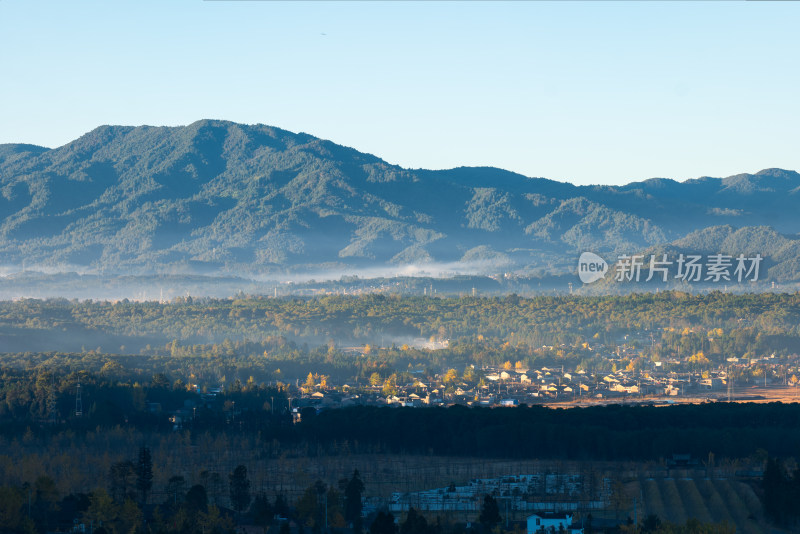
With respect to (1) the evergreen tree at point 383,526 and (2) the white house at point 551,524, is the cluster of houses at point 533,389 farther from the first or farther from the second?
(1) the evergreen tree at point 383,526

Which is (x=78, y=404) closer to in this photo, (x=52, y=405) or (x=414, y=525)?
(x=52, y=405)

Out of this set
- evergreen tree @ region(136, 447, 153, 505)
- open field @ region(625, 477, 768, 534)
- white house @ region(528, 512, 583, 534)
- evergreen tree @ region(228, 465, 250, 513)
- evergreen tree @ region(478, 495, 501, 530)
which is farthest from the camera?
evergreen tree @ region(136, 447, 153, 505)

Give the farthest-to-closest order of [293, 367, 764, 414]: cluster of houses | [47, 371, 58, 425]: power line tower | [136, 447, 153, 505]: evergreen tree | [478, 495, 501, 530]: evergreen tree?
1. [293, 367, 764, 414]: cluster of houses
2. [47, 371, 58, 425]: power line tower
3. [136, 447, 153, 505]: evergreen tree
4. [478, 495, 501, 530]: evergreen tree

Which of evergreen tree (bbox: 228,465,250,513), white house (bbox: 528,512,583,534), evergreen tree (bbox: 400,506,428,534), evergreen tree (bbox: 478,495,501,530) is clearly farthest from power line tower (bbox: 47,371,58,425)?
white house (bbox: 528,512,583,534)

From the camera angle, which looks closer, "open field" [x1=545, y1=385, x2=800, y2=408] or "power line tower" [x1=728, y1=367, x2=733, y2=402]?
"open field" [x1=545, y1=385, x2=800, y2=408]

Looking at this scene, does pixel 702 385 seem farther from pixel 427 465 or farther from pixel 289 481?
pixel 289 481

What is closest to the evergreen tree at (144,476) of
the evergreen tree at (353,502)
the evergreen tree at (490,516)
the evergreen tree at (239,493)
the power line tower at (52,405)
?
the evergreen tree at (239,493)

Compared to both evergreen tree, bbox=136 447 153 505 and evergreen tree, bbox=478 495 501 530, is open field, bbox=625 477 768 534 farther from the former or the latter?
evergreen tree, bbox=136 447 153 505

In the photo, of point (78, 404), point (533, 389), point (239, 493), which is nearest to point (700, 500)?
point (239, 493)

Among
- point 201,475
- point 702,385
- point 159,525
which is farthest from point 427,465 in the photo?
point 702,385
